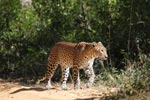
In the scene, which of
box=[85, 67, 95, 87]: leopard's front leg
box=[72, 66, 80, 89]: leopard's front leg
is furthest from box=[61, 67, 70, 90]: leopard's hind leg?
box=[85, 67, 95, 87]: leopard's front leg

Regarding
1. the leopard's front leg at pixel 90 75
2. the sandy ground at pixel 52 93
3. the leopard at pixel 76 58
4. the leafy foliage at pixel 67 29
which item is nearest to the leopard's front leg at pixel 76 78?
the leopard at pixel 76 58

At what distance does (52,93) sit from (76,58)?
1207 millimetres

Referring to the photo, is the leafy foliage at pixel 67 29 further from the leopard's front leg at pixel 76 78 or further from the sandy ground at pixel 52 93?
the sandy ground at pixel 52 93

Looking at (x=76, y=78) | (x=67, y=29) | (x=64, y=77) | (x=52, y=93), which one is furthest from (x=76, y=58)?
(x=67, y=29)

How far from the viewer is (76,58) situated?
13.7m

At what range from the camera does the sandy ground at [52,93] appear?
1219cm

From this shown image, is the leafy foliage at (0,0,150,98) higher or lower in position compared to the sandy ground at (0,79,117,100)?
higher

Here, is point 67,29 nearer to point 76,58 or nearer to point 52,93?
point 76,58

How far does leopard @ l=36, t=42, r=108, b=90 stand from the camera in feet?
44.4

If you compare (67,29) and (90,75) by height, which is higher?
(67,29)

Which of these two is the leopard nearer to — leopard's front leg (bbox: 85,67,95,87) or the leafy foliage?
leopard's front leg (bbox: 85,67,95,87)

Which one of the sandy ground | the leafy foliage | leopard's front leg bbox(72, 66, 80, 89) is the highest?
the leafy foliage

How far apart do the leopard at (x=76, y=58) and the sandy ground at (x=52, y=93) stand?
0.37 m

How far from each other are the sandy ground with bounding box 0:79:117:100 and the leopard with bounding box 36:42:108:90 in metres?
0.37
